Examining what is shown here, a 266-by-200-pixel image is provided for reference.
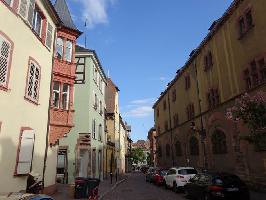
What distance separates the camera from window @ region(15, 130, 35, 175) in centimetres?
1355

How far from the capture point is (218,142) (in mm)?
23906

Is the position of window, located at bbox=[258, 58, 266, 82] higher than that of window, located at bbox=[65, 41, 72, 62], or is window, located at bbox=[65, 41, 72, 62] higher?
window, located at bbox=[65, 41, 72, 62]

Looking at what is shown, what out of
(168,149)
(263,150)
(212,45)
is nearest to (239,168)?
(263,150)

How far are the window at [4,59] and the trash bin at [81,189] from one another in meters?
7.49

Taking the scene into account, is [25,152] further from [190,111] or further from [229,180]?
[190,111]

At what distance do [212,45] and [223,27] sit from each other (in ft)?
7.62

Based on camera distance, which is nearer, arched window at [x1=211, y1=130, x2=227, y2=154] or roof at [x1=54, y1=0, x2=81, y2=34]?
roof at [x1=54, y1=0, x2=81, y2=34]

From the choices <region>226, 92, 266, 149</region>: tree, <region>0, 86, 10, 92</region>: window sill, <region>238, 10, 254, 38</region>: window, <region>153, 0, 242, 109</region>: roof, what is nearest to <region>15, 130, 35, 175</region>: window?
<region>0, 86, 10, 92</region>: window sill

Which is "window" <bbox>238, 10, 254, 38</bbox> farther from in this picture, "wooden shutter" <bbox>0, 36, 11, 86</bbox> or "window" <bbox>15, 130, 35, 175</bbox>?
"window" <bbox>15, 130, 35, 175</bbox>

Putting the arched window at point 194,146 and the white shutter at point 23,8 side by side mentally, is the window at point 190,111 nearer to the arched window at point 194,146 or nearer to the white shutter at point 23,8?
the arched window at point 194,146

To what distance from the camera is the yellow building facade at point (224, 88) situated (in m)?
18.4

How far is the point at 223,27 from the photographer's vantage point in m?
23.1

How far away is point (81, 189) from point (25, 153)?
4.43 meters

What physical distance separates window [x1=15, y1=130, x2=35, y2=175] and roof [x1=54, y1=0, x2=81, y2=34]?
9.42 meters
